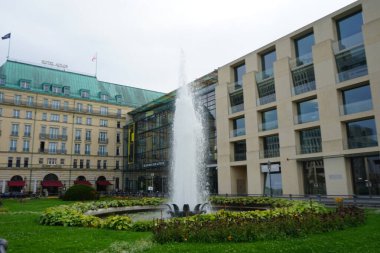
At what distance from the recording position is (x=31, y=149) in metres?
61.3

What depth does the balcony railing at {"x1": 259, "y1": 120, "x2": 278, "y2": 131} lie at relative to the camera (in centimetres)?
3766

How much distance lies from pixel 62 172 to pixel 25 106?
15425mm

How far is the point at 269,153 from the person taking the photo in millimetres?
37906

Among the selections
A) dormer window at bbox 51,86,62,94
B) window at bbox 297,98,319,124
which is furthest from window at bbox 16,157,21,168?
window at bbox 297,98,319,124

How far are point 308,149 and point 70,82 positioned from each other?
56.6 m

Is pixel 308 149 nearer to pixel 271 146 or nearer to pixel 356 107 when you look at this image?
pixel 271 146

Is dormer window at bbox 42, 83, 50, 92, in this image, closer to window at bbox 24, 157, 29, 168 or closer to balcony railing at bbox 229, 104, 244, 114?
window at bbox 24, 157, 29, 168

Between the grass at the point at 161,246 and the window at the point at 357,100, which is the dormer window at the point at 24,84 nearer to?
the grass at the point at 161,246

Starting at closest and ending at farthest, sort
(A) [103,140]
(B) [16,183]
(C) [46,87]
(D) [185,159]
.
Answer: (D) [185,159], (B) [16,183], (C) [46,87], (A) [103,140]

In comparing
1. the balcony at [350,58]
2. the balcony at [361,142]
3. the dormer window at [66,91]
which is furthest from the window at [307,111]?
the dormer window at [66,91]

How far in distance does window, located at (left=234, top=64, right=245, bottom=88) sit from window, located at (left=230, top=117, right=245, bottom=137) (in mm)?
5122

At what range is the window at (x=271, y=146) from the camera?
37325 millimetres

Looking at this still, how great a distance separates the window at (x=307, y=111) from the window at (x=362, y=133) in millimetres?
3710

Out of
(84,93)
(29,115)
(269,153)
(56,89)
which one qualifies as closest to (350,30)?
(269,153)
